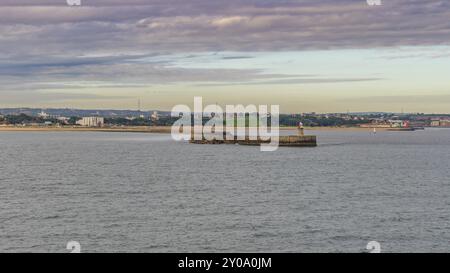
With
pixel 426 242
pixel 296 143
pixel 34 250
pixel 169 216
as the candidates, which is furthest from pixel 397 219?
pixel 296 143

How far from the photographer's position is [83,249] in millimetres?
32906

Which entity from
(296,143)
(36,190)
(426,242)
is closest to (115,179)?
(36,190)

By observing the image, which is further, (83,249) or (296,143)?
(296,143)

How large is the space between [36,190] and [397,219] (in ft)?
104

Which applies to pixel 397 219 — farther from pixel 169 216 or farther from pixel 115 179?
pixel 115 179

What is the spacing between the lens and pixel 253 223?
40.0 meters
